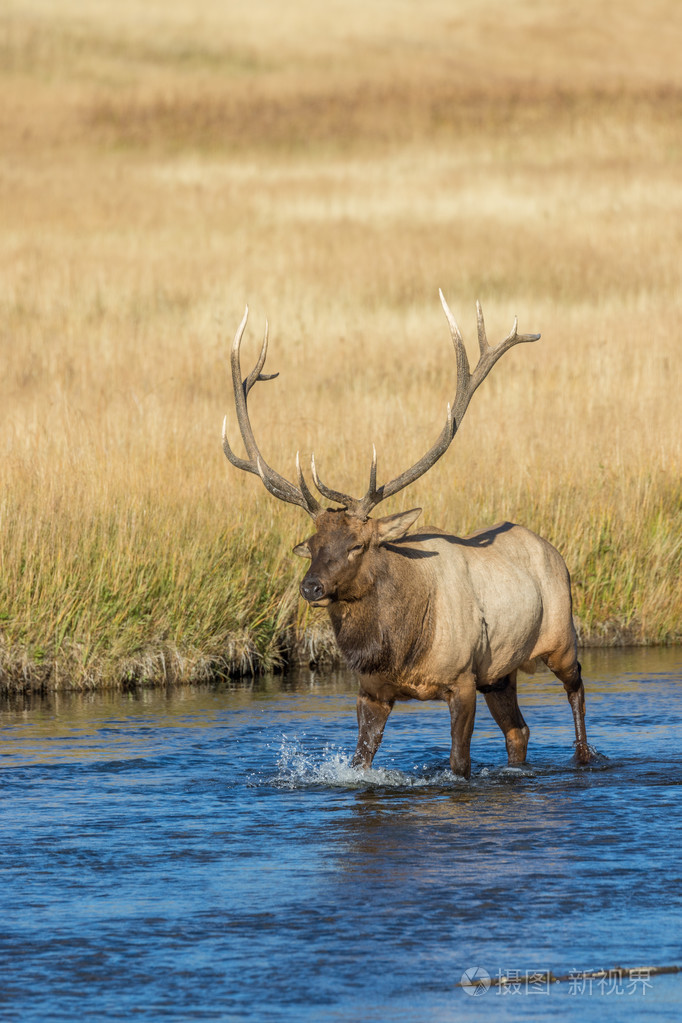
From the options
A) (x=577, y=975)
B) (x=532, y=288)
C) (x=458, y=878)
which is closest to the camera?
(x=577, y=975)

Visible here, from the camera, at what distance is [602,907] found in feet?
21.1

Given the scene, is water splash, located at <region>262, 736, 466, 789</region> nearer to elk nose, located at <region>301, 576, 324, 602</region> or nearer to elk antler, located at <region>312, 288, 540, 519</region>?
elk nose, located at <region>301, 576, 324, 602</region>

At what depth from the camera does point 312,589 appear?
25.9 ft

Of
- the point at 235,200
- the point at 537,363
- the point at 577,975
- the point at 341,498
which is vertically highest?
the point at 235,200

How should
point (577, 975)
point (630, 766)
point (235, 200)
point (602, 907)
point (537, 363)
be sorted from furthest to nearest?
point (235, 200) < point (537, 363) < point (630, 766) < point (602, 907) < point (577, 975)

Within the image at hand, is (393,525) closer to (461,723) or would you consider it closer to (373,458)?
(373,458)

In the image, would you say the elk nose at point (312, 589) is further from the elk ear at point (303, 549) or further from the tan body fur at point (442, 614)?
the elk ear at point (303, 549)

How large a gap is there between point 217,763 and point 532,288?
17893mm

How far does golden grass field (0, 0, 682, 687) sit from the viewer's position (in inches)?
469

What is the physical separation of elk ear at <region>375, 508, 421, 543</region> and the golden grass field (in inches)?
132

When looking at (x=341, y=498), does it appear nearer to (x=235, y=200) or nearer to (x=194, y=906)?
(x=194, y=906)

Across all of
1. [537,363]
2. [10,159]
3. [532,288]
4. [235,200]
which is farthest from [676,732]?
[10,159]

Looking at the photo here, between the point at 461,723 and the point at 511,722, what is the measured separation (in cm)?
69

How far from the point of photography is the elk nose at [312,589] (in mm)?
7879
